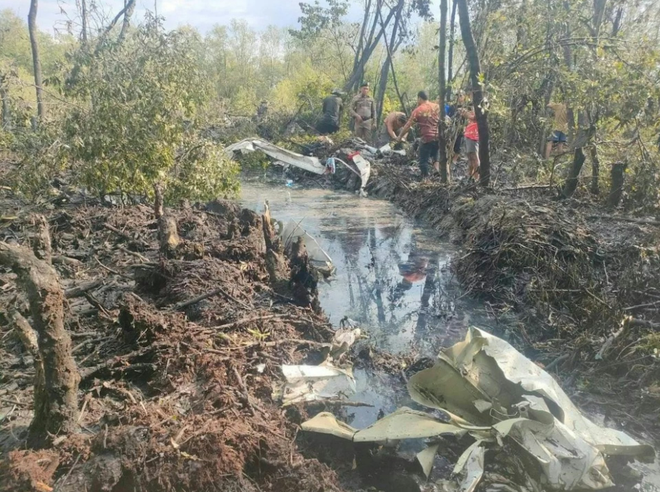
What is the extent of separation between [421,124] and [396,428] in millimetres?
8959

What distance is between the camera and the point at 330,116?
692 inches

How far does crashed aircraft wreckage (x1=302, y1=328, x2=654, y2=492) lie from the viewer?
290 centimetres

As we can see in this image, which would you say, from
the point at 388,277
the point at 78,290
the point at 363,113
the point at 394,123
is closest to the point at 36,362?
the point at 78,290

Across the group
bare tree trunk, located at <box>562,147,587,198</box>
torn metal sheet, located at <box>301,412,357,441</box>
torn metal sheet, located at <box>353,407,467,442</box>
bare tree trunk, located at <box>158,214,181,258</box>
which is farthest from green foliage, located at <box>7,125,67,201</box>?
bare tree trunk, located at <box>562,147,587,198</box>

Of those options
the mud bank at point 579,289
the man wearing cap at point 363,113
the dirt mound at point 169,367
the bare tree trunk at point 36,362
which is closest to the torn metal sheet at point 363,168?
the man wearing cap at point 363,113

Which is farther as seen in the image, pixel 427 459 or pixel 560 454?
pixel 427 459

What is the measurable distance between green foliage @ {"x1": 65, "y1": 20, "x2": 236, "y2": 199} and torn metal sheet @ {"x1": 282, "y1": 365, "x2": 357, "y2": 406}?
4569 millimetres

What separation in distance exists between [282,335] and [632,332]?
9.45 ft

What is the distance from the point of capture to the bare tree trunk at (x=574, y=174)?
8.23 meters

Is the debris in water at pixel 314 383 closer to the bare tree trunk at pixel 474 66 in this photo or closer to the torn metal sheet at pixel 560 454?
the torn metal sheet at pixel 560 454

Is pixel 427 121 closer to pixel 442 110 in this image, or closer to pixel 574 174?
pixel 442 110

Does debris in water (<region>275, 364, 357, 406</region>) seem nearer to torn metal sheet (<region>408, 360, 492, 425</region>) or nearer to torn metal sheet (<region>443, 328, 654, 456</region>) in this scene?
torn metal sheet (<region>408, 360, 492, 425</region>)

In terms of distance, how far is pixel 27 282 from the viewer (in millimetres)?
2600

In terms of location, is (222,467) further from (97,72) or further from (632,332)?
(97,72)
